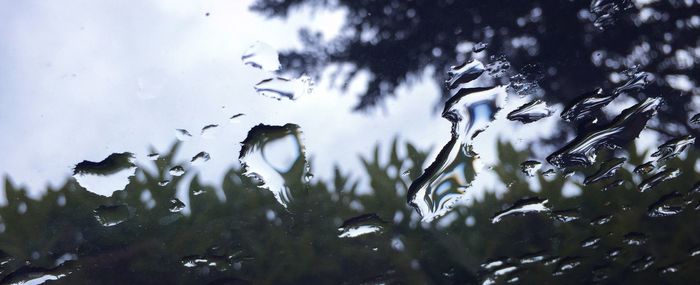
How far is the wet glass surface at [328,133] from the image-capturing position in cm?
115

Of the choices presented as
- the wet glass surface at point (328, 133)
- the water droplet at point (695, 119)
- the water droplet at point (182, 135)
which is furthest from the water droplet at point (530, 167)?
the water droplet at point (182, 135)

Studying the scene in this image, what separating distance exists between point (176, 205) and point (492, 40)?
0.88 metres

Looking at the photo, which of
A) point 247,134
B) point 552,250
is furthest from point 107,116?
point 552,250

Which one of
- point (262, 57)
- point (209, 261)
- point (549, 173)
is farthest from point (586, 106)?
point (209, 261)

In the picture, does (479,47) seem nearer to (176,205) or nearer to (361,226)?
(361,226)

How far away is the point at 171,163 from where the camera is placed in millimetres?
1311

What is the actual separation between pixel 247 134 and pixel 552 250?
1200 mm

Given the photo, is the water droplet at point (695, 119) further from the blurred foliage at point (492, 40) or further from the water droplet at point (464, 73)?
the water droplet at point (464, 73)

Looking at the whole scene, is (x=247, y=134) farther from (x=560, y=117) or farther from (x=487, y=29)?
(x=560, y=117)

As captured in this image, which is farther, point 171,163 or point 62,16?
point 171,163

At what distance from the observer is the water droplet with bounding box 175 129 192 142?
1238mm

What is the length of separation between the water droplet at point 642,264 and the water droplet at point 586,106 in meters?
0.87

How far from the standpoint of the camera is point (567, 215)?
1.82m

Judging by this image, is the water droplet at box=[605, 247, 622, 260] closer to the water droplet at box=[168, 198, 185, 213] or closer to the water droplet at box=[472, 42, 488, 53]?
the water droplet at box=[472, 42, 488, 53]
